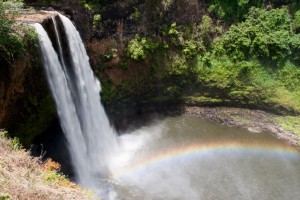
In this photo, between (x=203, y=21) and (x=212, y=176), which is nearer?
(x=212, y=176)

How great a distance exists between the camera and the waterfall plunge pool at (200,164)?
13820 millimetres

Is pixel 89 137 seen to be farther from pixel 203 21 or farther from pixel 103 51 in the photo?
pixel 203 21

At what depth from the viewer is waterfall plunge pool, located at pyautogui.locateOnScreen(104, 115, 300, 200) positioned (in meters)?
13.8

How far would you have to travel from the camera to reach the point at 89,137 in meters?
15.3

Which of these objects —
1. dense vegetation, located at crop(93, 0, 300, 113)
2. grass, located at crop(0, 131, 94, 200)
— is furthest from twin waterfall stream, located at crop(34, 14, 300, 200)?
grass, located at crop(0, 131, 94, 200)

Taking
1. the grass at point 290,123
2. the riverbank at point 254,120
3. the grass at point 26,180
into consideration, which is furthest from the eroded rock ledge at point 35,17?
the grass at point 290,123

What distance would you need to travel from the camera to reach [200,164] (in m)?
15.6

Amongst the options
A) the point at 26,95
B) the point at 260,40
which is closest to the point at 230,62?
the point at 260,40

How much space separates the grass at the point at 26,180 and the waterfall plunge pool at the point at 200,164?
538 cm

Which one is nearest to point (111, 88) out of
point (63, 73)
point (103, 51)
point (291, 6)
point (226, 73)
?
point (103, 51)

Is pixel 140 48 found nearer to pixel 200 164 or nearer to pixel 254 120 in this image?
pixel 200 164

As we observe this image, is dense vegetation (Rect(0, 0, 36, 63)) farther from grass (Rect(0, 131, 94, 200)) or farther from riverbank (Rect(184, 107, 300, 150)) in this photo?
riverbank (Rect(184, 107, 300, 150))

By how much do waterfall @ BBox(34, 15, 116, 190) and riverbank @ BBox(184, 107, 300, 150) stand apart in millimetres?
5757

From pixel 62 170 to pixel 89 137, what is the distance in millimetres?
2124
